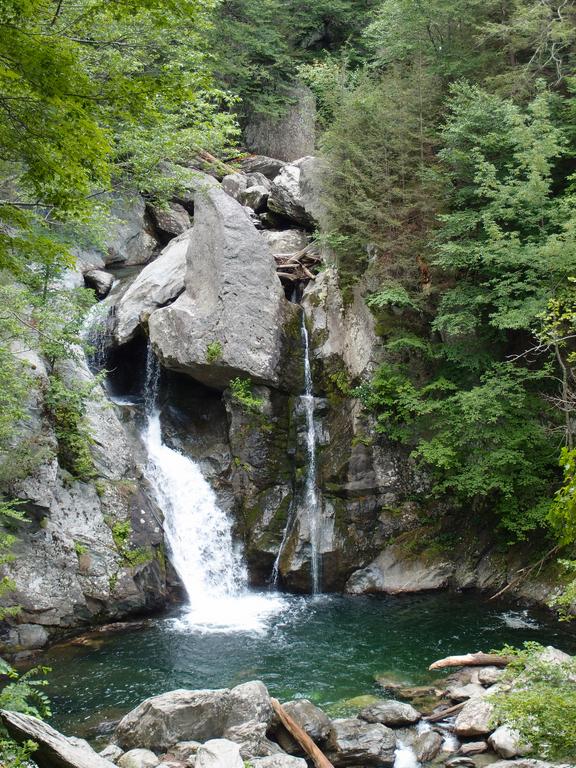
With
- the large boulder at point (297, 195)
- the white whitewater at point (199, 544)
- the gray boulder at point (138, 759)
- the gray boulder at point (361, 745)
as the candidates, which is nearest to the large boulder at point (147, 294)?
the white whitewater at point (199, 544)

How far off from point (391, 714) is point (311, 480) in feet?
23.7

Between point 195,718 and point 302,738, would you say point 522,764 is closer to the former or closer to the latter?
point 302,738

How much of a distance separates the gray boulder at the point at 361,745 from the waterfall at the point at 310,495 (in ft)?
20.3

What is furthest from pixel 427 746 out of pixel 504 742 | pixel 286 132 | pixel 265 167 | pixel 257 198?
pixel 286 132

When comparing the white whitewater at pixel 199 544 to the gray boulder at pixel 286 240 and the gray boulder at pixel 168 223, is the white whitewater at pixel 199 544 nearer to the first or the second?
the gray boulder at pixel 286 240

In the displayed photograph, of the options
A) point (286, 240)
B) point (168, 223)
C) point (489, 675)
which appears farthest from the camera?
point (168, 223)

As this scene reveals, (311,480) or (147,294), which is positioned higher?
(147,294)

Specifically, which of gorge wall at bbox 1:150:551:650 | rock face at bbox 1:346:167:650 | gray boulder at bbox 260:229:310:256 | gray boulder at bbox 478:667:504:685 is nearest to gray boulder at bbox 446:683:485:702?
gray boulder at bbox 478:667:504:685

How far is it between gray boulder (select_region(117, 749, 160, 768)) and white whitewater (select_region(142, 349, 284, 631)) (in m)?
5.08

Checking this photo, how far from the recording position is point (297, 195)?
20.3 meters

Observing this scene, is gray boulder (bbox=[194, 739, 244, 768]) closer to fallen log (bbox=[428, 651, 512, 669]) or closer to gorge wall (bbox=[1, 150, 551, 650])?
fallen log (bbox=[428, 651, 512, 669])

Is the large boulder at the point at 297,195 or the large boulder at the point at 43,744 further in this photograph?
the large boulder at the point at 297,195

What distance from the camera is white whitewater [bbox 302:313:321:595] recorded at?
14.4m

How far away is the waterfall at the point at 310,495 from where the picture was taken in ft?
47.3
